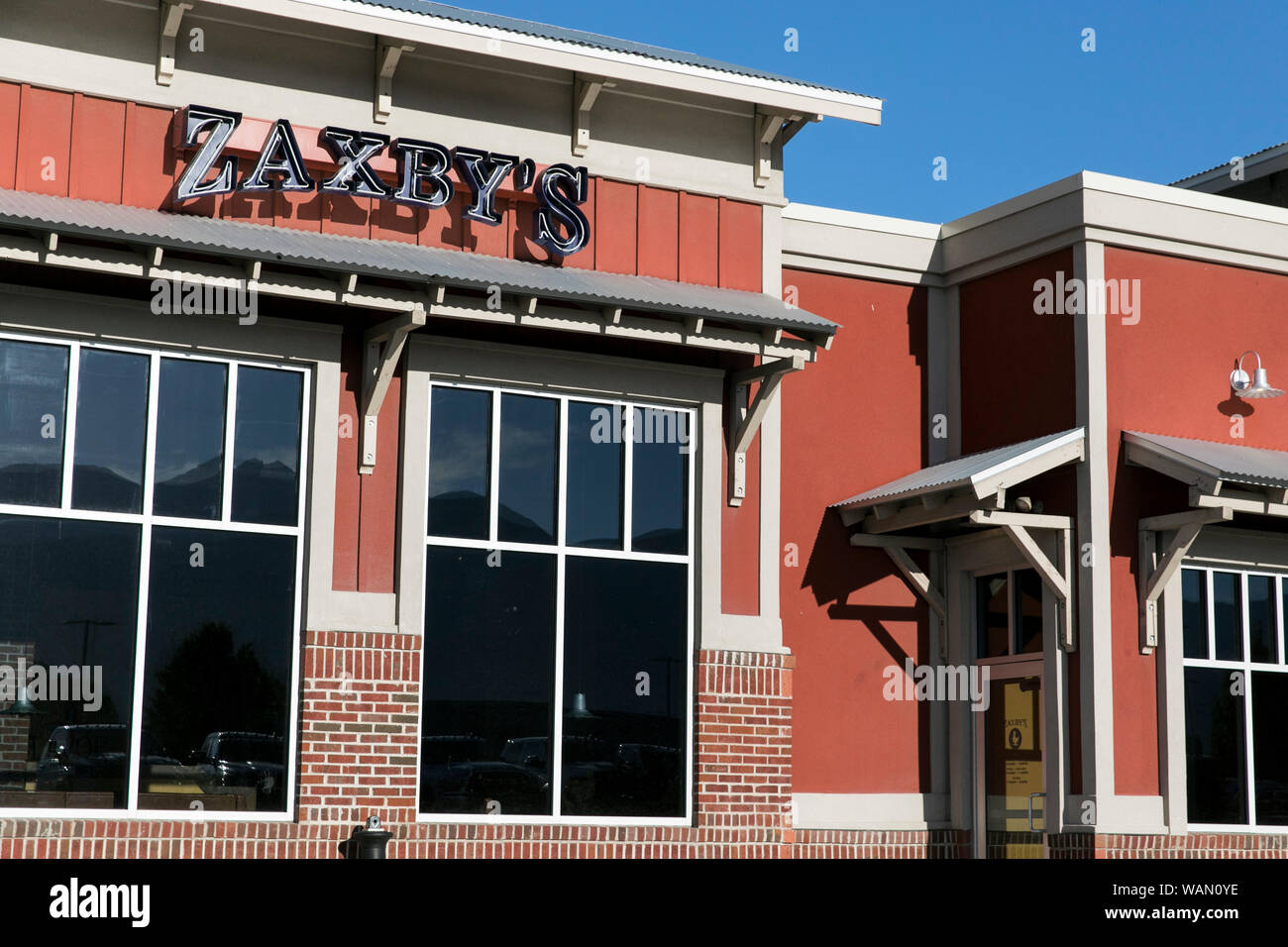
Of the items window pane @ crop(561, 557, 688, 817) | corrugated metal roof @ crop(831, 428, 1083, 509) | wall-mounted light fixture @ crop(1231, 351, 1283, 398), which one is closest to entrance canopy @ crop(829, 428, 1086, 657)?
corrugated metal roof @ crop(831, 428, 1083, 509)

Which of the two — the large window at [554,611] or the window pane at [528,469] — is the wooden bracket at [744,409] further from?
the window pane at [528,469]

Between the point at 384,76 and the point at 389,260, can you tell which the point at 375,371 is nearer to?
the point at 389,260

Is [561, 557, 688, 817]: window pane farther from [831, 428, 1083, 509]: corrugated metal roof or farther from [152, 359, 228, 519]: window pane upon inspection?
[152, 359, 228, 519]: window pane

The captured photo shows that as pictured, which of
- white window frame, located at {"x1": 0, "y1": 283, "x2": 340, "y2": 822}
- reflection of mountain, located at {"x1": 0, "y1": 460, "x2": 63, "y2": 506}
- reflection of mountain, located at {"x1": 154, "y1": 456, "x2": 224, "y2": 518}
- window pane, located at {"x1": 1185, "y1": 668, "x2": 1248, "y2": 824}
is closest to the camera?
reflection of mountain, located at {"x1": 0, "y1": 460, "x2": 63, "y2": 506}

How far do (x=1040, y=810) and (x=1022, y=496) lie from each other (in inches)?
107

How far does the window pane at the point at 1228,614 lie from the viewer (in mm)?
13742

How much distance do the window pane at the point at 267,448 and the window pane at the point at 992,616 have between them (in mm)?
6379

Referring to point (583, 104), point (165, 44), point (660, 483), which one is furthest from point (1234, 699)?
point (165, 44)

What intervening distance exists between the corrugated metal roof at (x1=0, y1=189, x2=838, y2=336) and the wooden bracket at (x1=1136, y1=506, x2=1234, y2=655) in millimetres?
3347

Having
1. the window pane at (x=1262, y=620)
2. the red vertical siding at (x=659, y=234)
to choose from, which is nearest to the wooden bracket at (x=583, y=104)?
the red vertical siding at (x=659, y=234)

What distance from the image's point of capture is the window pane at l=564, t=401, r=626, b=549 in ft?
40.6

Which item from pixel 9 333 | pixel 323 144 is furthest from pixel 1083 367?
pixel 9 333

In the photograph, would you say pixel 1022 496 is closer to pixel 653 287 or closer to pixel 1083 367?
pixel 1083 367
